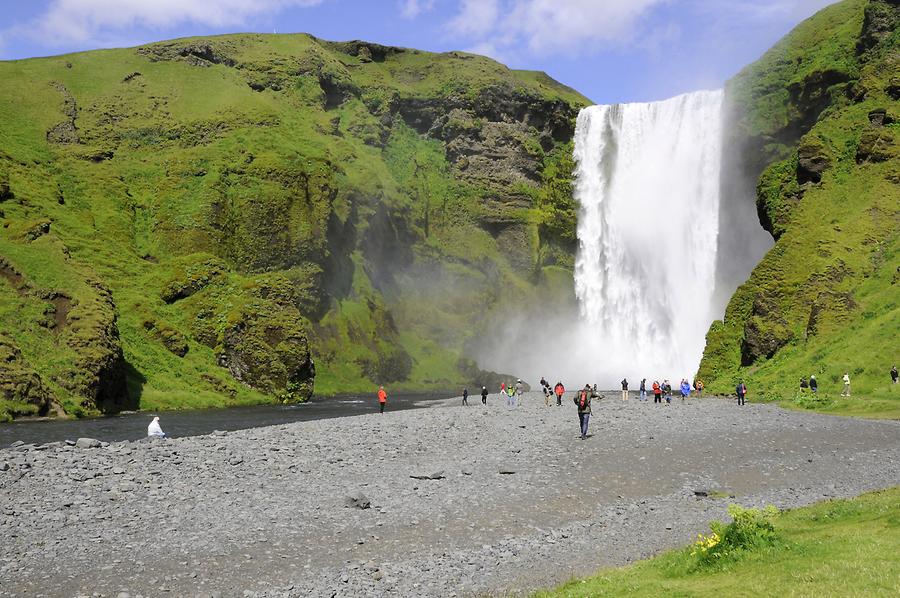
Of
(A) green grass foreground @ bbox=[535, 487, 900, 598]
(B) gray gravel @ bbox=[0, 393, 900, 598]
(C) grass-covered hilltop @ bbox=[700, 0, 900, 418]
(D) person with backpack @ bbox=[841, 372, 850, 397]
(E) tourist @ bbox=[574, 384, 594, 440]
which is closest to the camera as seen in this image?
(A) green grass foreground @ bbox=[535, 487, 900, 598]

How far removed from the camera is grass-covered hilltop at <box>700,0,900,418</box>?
47.0 metres

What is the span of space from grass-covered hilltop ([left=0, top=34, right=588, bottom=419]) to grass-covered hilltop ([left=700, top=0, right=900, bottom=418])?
4663 cm

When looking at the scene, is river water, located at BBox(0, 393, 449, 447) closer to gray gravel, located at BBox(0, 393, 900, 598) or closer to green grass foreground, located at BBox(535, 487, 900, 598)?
gray gravel, located at BBox(0, 393, 900, 598)

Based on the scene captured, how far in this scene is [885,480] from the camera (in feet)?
72.4

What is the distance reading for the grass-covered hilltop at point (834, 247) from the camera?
47.0 metres

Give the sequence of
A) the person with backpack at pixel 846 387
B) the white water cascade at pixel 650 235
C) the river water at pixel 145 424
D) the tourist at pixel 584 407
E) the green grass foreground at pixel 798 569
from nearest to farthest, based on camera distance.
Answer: the green grass foreground at pixel 798 569
the tourist at pixel 584 407
the river water at pixel 145 424
the person with backpack at pixel 846 387
the white water cascade at pixel 650 235

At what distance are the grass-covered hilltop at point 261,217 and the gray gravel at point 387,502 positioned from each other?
30.7 metres

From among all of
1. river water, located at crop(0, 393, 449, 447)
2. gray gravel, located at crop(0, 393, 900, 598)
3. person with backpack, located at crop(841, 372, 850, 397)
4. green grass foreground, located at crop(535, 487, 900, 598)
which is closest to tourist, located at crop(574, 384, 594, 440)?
gray gravel, located at crop(0, 393, 900, 598)

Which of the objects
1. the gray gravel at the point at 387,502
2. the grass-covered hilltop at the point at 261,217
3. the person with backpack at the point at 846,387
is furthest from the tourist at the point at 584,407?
the grass-covered hilltop at the point at 261,217

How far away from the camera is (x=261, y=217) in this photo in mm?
98438

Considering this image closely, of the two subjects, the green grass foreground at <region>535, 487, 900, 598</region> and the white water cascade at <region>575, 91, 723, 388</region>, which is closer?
the green grass foreground at <region>535, 487, 900, 598</region>

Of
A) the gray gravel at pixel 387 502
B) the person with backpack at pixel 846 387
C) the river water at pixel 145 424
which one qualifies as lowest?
the river water at pixel 145 424

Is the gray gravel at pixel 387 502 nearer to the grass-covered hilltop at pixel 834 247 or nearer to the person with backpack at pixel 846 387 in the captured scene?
the person with backpack at pixel 846 387

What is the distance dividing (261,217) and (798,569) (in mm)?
94771
